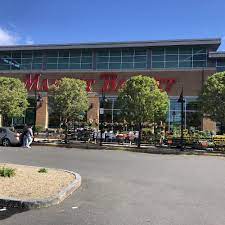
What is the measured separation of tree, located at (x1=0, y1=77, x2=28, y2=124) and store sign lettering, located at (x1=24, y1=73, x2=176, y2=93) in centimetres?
1144

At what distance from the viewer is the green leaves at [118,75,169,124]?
1204 inches

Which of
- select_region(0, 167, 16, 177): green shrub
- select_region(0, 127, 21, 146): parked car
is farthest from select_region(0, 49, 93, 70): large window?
select_region(0, 167, 16, 177): green shrub

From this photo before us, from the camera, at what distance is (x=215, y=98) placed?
2947 cm

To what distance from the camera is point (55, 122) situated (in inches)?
1969

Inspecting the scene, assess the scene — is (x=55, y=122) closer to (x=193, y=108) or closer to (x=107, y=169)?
(x=193, y=108)

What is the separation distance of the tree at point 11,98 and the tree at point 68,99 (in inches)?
180

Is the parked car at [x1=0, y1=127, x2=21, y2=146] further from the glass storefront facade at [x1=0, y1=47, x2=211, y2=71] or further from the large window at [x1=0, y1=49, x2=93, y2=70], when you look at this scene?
the large window at [x1=0, y1=49, x2=93, y2=70]

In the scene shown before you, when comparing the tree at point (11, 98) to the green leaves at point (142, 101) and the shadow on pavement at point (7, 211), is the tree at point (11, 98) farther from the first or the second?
the shadow on pavement at point (7, 211)

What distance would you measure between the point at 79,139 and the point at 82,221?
89.4 feet

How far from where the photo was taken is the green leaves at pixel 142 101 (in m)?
30.6

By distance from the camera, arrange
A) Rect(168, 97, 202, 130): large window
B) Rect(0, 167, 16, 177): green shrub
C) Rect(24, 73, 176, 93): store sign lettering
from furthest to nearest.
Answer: Rect(24, 73, 176, 93): store sign lettering < Rect(168, 97, 202, 130): large window < Rect(0, 167, 16, 177): green shrub

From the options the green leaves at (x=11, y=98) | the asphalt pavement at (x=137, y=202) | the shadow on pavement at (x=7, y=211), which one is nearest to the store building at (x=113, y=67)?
the green leaves at (x=11, y=98)

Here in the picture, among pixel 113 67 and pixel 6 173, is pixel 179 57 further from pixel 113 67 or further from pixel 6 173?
pixel 6 173

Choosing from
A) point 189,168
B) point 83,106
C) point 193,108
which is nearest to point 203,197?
point 189,168
